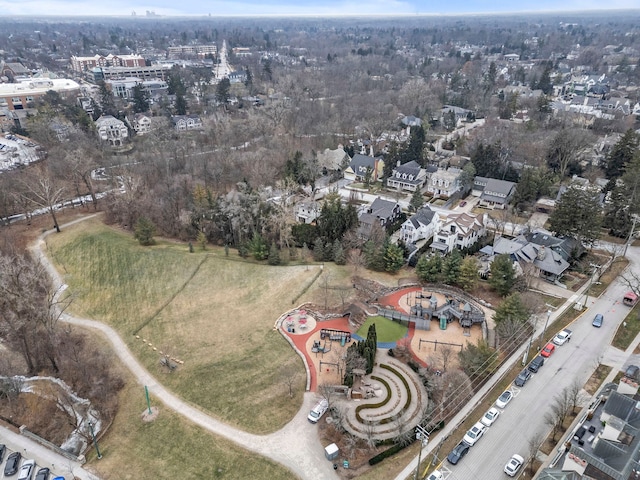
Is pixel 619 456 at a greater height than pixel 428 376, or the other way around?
pixel 619 456

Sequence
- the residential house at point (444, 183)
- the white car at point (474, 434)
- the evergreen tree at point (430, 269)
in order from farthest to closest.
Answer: the residential house at point (444, 183)
the evergreen tree at point (430, 269)
the white car at point (474, 434)

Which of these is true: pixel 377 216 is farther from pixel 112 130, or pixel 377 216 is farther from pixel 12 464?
pixel 112 130

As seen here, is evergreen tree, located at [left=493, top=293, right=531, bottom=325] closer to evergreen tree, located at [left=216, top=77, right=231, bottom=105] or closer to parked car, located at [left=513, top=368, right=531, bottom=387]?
parked car, located at [left=513, top=368, right=531, bottom=387]

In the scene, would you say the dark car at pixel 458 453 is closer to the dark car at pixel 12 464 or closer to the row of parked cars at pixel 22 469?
the row of parked cars at pixel 22 469

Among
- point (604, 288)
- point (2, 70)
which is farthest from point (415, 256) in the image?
point (2, 70)

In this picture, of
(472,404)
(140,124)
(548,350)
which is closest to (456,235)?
(548,350)

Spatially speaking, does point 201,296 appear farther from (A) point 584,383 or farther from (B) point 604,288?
(B) point 604,288

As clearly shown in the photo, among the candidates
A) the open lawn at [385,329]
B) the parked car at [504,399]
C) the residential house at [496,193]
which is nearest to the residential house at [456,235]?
the residential house at [496,193]
